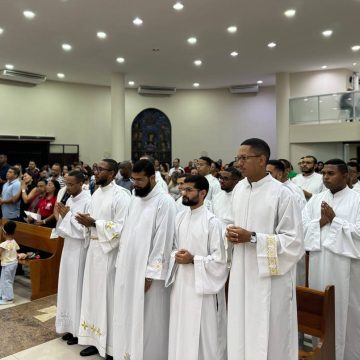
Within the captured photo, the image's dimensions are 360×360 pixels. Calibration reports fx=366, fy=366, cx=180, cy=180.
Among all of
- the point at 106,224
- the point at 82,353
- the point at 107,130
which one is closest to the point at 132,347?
the point at 82,353

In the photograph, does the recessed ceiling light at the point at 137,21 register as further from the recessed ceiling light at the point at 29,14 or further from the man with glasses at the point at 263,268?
the man with glasses at the point at 263,268

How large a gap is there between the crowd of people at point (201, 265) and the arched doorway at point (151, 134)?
13.2 meters

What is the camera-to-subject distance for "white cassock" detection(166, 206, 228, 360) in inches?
109

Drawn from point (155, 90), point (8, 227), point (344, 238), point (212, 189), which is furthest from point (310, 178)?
point (155, 90)

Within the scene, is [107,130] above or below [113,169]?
above

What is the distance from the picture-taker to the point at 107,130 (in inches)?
655

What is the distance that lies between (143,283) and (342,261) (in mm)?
1829

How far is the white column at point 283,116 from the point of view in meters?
14.0

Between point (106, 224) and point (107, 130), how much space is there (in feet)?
44.9

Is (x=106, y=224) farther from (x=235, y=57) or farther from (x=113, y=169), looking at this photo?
(x=235, y=57)

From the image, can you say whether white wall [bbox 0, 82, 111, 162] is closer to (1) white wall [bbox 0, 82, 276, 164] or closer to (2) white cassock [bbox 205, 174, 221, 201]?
(1) white wall [bbox 0, 82, 276, 164]

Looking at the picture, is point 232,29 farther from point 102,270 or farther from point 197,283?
point 197,283

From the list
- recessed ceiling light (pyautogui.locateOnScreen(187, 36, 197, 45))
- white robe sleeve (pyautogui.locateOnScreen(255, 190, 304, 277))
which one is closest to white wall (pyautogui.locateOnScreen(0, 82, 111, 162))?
recessed ceiling light (pyautogui.locateOnScreen(187, 36, 197, 45))

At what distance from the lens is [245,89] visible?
16.5 meters
